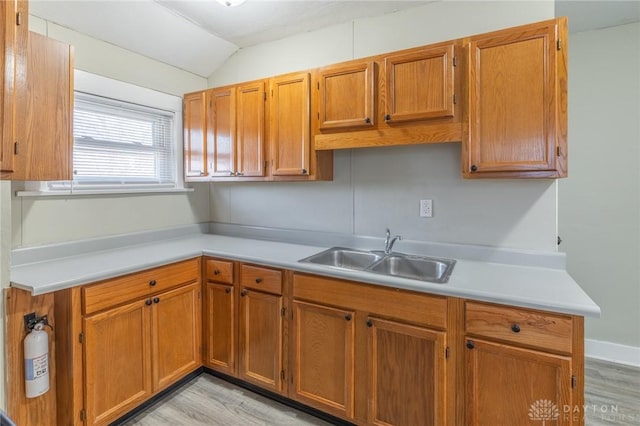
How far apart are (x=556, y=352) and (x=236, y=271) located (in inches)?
69.6

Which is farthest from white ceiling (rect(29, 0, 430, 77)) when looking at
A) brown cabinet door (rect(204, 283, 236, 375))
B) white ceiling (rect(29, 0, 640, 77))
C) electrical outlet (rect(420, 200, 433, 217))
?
brown cabinet door (rect(204, 283, 236, 375))

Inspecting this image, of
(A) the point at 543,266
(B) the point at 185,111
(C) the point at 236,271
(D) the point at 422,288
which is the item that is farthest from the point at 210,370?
(A) the point at 543,266

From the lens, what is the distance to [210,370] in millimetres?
2430

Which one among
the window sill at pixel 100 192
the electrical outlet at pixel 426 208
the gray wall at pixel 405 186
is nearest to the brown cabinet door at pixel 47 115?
the window sill at pixel 100 192

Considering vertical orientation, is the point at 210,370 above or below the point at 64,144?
below

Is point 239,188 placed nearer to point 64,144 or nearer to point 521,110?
point 64,144

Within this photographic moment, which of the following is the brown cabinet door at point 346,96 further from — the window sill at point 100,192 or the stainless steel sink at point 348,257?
the window sill at point 100,192

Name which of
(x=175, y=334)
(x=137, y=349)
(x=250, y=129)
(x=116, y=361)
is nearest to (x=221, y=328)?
(x=175, y=334)

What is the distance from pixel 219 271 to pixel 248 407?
34.6 inches

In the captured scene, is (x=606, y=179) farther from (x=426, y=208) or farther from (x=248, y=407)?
(x=248, y=407)

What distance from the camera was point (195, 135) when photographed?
280cm

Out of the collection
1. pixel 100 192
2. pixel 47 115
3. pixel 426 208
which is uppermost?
pixel 47 115

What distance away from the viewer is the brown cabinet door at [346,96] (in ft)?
6.58

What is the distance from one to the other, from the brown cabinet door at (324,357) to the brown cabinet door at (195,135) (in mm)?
1520
